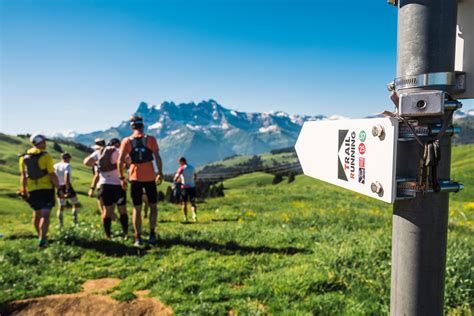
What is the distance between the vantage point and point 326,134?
1.98 m

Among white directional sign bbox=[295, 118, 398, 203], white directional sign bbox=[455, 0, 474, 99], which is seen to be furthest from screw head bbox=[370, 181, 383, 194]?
white directional sign bbox=[455, 0, 474, 99]

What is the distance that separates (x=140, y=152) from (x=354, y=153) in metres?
6.60

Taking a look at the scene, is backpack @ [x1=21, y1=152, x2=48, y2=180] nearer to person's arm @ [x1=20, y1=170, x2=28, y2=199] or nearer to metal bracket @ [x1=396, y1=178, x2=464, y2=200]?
person's arm @ [x1=20, y1=170, x2=28, y2=199]

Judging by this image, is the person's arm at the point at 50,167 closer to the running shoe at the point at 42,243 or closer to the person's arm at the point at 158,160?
the running shoe at the point at 42,243

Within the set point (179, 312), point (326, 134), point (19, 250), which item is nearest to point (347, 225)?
point (179, 312)

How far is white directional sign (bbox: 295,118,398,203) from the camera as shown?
4.71ft

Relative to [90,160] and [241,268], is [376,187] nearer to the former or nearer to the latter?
[241,268]

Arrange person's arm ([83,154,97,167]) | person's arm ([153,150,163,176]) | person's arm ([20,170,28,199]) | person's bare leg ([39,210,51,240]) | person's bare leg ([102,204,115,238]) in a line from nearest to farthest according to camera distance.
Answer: person's arm ([153,150,163,176])
person's bare leg ([39,210,51,240])
person's arm ([20,170,28,199])
person's bare leg ([102,204,115,238])
person's arm ([83,154,97,167])

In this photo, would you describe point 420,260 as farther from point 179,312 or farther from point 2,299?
point 2,299

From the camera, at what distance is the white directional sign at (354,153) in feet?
4.71

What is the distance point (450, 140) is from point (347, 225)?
8290 millimetres

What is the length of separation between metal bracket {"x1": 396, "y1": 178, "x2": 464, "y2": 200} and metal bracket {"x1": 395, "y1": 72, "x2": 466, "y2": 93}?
440mm

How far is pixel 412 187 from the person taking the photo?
1.42 meters

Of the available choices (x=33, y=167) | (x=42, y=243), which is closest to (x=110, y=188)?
(x=33, y=167)
